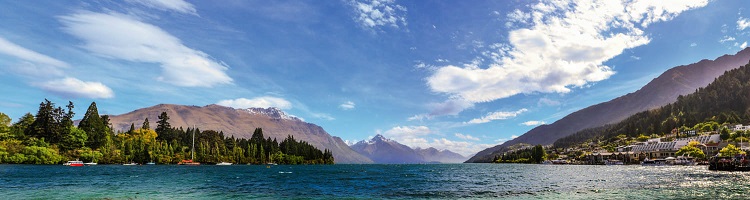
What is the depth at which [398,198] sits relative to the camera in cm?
4934

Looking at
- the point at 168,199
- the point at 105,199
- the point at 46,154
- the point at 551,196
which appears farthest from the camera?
the point at 46,154

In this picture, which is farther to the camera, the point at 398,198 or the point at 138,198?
the point at 398,198

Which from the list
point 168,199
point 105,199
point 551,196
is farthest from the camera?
point 551,196

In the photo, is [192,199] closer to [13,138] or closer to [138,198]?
[138,198]

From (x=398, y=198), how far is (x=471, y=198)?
28.1 feet

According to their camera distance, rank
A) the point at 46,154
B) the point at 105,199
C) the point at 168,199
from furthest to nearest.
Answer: the point at 46,154
the point at 168,199
the point at 105,199

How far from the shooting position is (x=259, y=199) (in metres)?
48.0

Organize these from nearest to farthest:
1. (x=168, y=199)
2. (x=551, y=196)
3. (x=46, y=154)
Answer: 1. (x=168, y=199)
2. (x=551, y=196)
3. (x=46, y=154)

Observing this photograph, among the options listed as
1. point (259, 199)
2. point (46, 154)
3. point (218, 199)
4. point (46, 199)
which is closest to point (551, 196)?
point (259, 199)

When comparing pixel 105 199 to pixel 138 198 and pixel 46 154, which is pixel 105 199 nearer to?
pixel 138 198

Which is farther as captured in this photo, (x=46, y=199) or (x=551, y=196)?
(x=551, y=196)

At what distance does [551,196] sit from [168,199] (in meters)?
44.6

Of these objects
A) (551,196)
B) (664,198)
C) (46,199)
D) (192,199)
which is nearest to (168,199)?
(192,199)

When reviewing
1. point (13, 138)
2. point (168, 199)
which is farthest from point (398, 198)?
point (13, 138)
